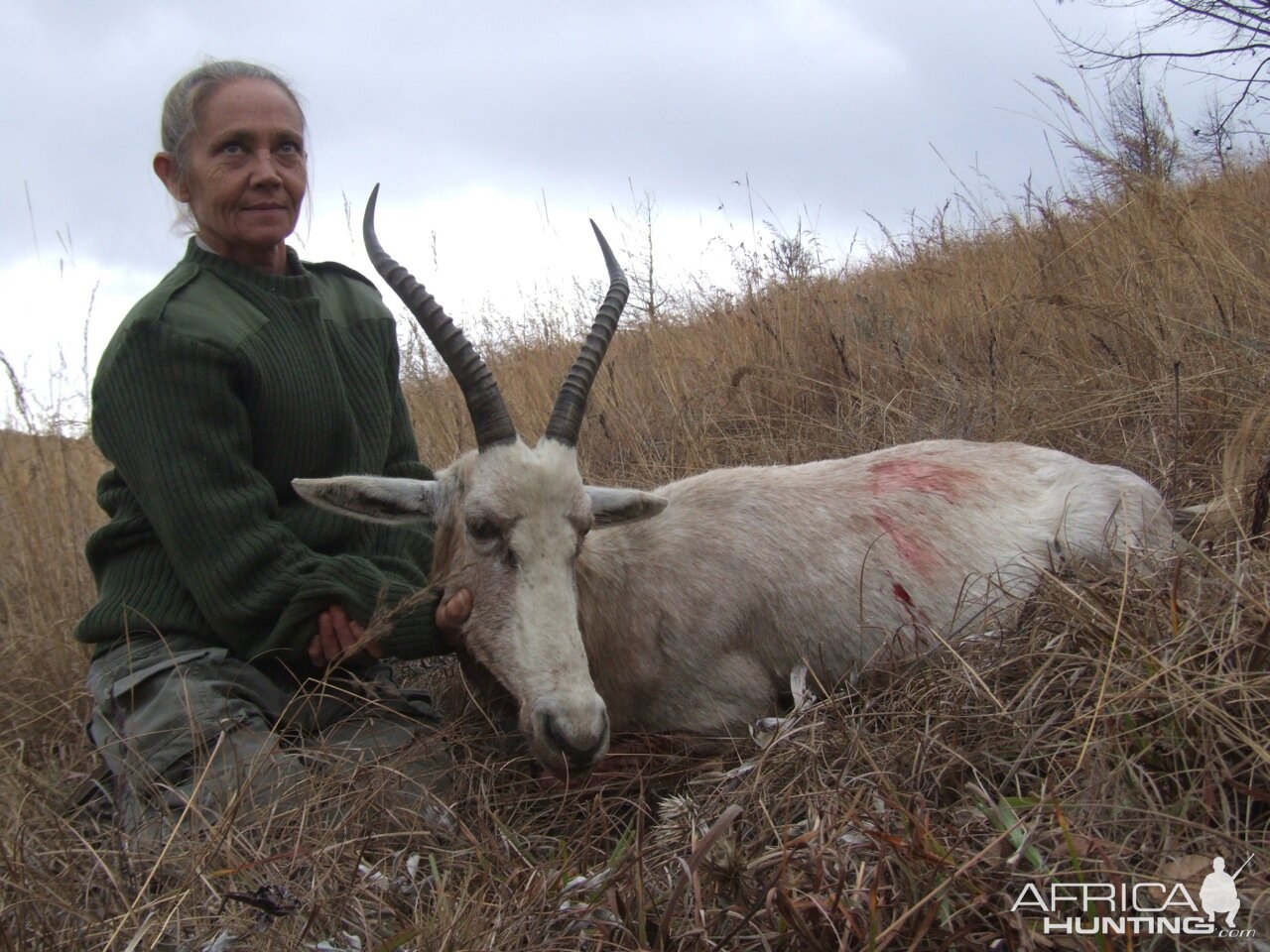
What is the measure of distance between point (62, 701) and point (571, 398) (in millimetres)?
2047

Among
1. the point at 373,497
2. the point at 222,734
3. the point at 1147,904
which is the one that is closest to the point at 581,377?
the point at 373,497

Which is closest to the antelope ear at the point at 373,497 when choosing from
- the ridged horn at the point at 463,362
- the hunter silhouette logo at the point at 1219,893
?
the ridged horn at the point at 463,362

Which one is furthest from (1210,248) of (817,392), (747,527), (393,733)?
(393,733)

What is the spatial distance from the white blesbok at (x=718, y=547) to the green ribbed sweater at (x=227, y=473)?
0.67 ft

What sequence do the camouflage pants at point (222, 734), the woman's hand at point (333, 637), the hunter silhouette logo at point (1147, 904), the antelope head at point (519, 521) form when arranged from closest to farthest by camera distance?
the hunter silhouette logo at point (1147, 904) → the camouflage pants at point (222, 734) → the antelope head at point (519, 521) → the woman's hand at point (333, 637)

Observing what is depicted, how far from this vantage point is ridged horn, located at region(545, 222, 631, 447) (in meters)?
3.38

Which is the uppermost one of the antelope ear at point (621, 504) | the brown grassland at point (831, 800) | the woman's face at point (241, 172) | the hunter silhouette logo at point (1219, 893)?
the woman's face at point (241, 172)

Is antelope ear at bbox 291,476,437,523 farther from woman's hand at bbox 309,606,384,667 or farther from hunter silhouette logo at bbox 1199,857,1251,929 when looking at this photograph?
hunter silhouette logo at bbox 1199,857,1251,929

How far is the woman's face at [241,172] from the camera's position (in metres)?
3.35

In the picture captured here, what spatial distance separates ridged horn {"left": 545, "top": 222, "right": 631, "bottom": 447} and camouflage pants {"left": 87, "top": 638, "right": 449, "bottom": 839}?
0.99m

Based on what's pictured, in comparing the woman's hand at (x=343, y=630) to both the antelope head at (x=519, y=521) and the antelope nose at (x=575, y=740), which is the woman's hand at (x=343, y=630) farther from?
the antelope nose at (x=575, y=740)

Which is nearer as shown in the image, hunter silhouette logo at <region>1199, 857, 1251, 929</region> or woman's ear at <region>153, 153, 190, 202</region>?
hunter silhouette logo at <region>1199, 857, 1251, 929</region>

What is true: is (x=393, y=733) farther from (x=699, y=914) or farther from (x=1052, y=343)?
(x=1052, y=343)

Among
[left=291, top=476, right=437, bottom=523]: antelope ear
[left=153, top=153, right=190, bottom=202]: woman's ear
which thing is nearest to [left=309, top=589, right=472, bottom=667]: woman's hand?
[left=291, top=476, right=437, bottom=523]: antelope ear
